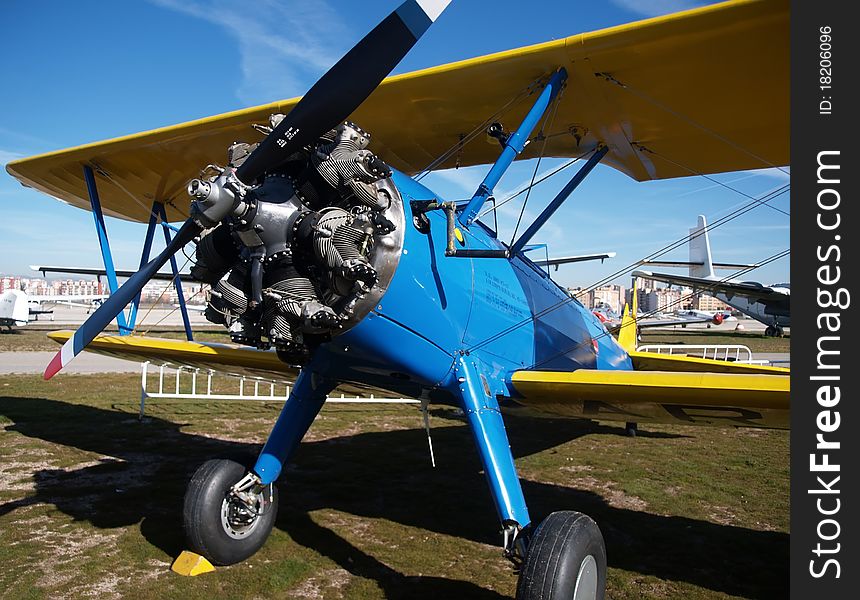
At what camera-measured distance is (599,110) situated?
188 inches

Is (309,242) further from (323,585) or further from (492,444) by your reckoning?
(323,585)

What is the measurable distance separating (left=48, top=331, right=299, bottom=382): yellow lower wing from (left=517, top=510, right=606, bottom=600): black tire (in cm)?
299

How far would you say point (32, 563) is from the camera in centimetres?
415

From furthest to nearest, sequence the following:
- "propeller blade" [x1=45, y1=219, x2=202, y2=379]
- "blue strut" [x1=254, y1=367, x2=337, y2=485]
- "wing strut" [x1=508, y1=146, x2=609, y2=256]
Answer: "wing strut" [x1=508, y1=146, x2=609, y2=256] < "blue strut" [x1=254, y1=367, x2=337, y2=485] < "propeller blade" [x1=45, y1=219, x2=202, y2=379]

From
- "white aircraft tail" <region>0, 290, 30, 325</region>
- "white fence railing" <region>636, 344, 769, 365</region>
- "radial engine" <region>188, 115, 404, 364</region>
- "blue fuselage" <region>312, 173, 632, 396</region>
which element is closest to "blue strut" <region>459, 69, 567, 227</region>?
"blue fuselage" <region>312, 173, 632, 396</region>

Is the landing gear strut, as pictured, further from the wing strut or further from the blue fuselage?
the wing strut

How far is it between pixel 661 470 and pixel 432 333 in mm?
4690

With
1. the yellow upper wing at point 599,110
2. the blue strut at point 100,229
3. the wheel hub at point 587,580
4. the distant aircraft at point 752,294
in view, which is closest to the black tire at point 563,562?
the wheel hub at point 587,580

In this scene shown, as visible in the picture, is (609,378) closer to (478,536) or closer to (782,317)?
(478,536)

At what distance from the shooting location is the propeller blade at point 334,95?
303cm

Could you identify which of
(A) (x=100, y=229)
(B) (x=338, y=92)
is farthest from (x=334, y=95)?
(A) (x=100, y=229)

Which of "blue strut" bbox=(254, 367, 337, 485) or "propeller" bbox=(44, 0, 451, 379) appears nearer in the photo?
"propeller" bbox=(44, 0, 451, 379)

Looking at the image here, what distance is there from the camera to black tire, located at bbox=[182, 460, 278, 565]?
13.6ft

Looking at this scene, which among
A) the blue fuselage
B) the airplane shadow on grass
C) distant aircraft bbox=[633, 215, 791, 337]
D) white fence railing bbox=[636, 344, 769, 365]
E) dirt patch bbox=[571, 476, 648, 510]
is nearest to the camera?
the blue fuselage
